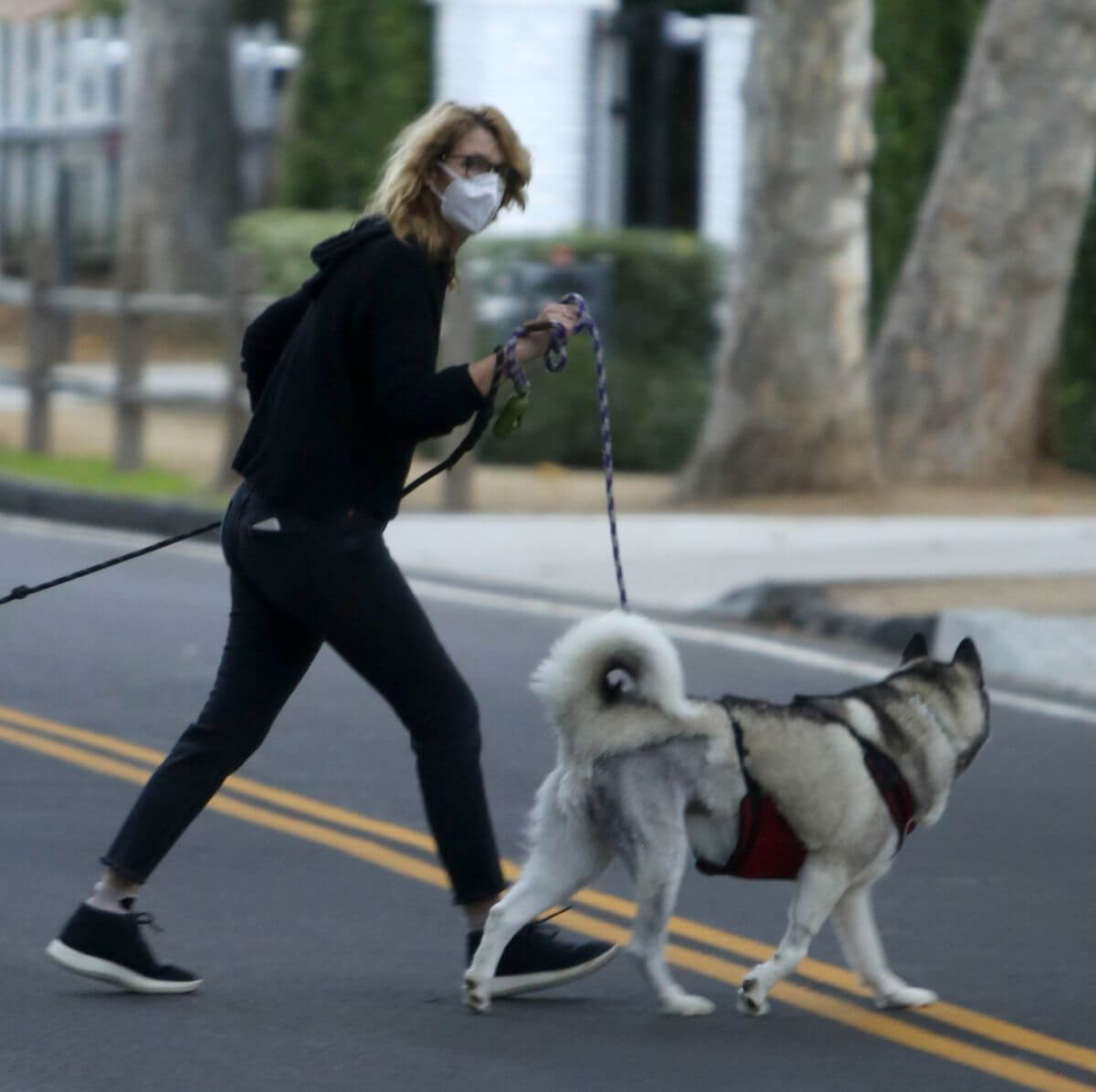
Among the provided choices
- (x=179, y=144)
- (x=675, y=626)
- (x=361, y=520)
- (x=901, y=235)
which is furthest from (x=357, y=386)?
(x=179, y=144)

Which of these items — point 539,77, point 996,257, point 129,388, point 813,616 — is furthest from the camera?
point 539,77

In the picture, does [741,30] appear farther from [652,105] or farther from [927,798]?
[927,798]

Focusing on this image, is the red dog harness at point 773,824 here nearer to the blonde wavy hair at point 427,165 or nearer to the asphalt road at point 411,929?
the asphalt road at point 411,929

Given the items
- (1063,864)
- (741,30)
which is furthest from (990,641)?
(741,30)

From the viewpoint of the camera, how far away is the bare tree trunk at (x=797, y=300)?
54.1ft

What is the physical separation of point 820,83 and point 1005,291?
2.04 metres

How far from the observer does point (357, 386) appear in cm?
541

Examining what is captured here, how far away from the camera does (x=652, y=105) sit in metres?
27.5

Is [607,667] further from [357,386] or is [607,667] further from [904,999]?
[904,999]

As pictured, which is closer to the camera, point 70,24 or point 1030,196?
point 1030,196

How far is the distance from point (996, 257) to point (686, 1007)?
12396 millimetres

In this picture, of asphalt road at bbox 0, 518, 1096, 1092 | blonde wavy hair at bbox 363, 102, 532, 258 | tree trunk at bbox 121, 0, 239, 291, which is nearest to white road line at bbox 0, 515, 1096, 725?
asphalt road at bbox 0, 518, 1096, 1092

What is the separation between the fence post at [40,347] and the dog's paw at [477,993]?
14.2 m

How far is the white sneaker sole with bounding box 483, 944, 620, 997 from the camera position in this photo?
556 centimetres
